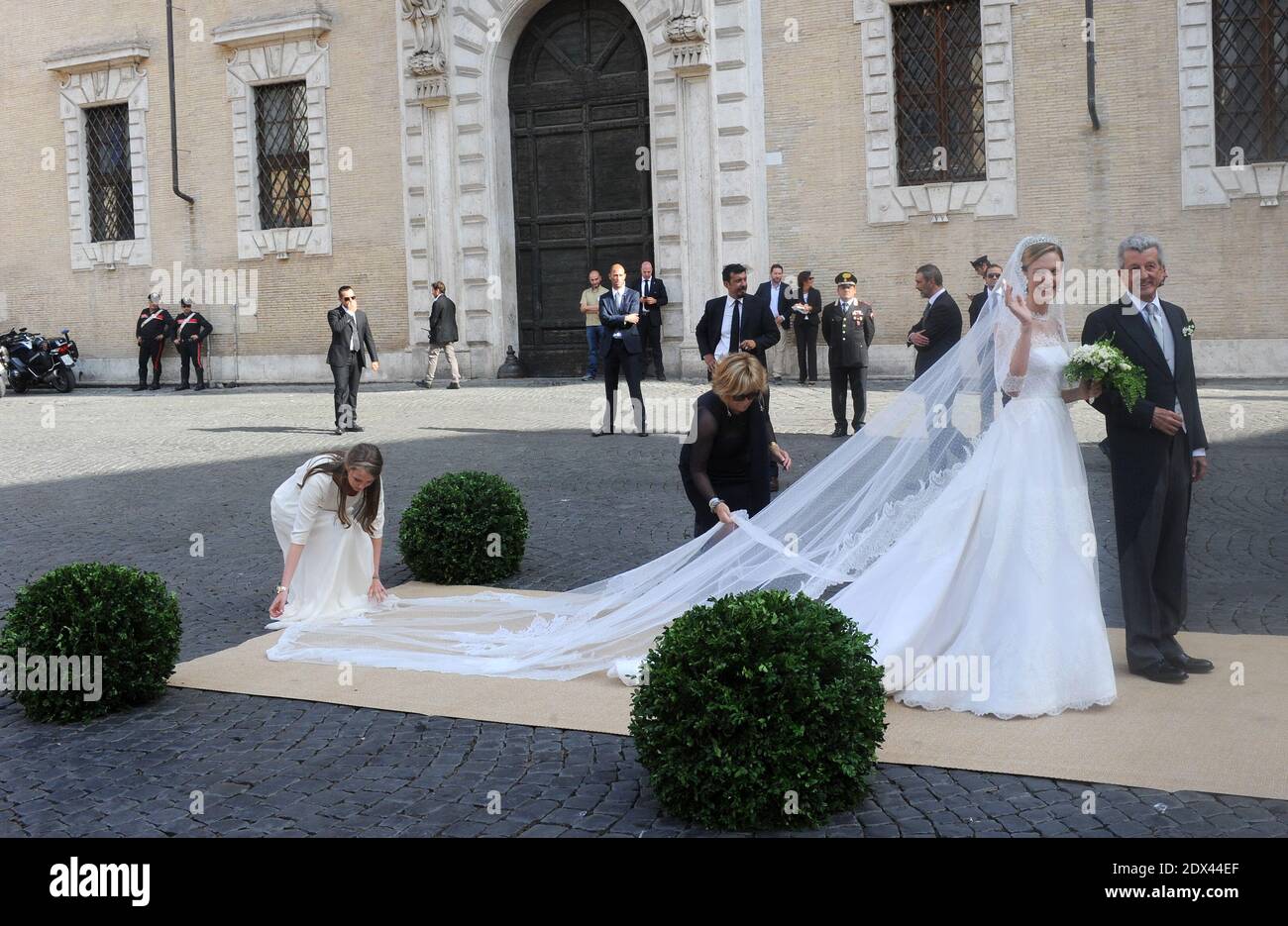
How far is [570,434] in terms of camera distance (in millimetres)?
16688

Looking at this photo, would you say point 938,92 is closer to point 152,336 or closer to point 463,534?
point 463,534

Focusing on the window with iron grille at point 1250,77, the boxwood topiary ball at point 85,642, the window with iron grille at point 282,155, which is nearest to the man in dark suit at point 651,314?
the window with iron grille at point 282,155

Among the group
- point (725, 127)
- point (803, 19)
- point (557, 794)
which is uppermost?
point (803, 19)

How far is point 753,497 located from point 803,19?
631 inches

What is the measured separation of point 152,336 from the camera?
27094 millimetres

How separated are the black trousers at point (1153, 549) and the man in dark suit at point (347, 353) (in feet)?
39.7

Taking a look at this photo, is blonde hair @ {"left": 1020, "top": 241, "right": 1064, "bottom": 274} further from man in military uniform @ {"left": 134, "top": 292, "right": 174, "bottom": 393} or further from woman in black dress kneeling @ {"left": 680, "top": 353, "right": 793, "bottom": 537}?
man in military uniform @ {"left": 134, "top": 292, "right": 174, "bottom": 393}

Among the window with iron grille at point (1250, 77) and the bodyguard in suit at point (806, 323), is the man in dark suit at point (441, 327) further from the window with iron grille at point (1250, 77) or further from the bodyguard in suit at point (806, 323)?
A: the window with iron grille at point (1250, 77)

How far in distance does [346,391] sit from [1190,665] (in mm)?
12703

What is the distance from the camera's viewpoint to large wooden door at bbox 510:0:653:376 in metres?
24.0

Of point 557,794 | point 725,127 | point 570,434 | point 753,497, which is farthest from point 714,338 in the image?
Answer: point 725,127

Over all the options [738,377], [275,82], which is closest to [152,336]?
[275,82]
